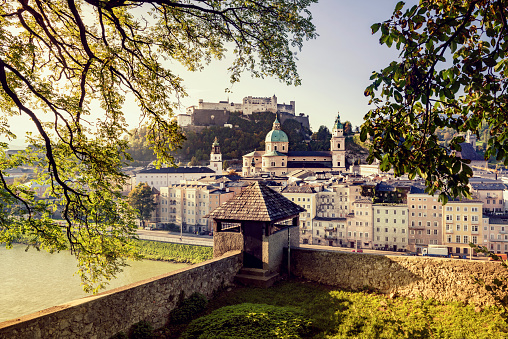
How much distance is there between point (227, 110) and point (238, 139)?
13.7 metres

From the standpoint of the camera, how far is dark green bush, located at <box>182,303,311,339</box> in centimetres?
577

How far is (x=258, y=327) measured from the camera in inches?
234

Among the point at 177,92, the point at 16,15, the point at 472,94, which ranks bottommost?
the point at 472,94

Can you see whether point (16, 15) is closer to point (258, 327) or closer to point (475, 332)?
point (258, 327)

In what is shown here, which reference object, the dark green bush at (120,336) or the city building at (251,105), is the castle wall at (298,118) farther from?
the dark green bush at (120,336)

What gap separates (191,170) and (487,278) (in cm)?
7795

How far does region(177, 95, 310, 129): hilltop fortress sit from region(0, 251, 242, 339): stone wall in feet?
336

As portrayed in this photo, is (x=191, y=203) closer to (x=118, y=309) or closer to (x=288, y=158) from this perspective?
(x=288, y=158)

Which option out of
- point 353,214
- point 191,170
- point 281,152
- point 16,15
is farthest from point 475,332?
point 281,152

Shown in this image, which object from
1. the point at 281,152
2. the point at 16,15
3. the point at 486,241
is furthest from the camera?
the point at 281,152

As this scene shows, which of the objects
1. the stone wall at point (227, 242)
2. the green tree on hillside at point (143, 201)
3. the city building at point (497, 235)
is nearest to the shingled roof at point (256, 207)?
the stone wall at point (227, 242)

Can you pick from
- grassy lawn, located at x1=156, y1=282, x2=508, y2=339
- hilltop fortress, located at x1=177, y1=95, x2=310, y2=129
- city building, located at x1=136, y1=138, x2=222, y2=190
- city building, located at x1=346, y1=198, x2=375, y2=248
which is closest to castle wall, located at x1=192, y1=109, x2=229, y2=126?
hilltop fortress, located at x1=177, y1=95, x2=310, y2=129

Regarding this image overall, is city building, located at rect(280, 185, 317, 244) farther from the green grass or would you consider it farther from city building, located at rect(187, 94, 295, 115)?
city building, located at rect(187, 94, 295, 115)

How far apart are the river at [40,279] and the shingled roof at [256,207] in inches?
787
